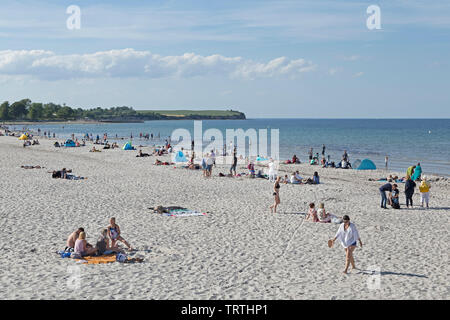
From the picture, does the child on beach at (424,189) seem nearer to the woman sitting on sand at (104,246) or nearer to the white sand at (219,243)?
the white sand at (219,243)

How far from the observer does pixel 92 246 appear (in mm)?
9609

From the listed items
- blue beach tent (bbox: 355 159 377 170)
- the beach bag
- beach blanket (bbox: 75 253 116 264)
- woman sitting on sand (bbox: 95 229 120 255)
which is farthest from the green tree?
the beach bag

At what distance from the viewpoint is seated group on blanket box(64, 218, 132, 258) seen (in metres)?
9.23

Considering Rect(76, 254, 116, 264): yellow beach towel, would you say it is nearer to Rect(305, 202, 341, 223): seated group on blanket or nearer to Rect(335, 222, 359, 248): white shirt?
Rect(335, 222, 359, 248): white shirt

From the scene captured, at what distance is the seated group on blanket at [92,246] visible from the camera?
923 centimetres

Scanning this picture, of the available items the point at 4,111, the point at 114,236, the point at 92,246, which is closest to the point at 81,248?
the point at 92,246

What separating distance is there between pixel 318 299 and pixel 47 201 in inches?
449

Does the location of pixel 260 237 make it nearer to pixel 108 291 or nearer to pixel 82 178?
pixel 108 291

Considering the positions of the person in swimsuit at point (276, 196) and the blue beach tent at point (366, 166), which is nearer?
the person in swimsuit at point (276, 196)

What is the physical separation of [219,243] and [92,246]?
9.81 ft

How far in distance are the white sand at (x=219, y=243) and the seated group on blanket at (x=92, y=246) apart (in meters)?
0.32

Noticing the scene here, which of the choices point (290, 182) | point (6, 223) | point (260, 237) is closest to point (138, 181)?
point (290, 182)

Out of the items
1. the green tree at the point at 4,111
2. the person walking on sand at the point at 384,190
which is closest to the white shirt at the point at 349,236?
the person walking on sand at the point at 384,190

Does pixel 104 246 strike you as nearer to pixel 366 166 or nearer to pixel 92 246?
pixel 92 246
